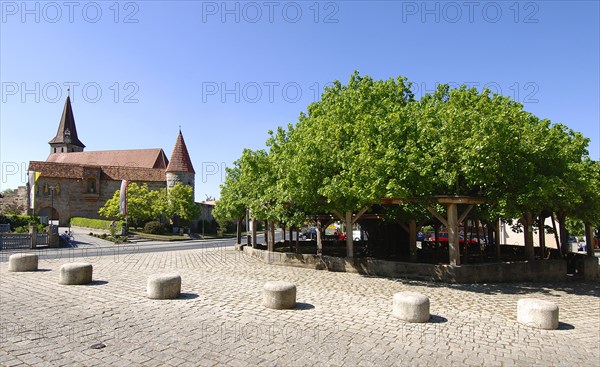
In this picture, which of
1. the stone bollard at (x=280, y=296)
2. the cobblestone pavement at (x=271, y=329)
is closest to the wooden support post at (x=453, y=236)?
the cobblestone pavement at (x=271, y=329)

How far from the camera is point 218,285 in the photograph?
40.1 feet

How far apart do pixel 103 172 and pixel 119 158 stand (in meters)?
12.3

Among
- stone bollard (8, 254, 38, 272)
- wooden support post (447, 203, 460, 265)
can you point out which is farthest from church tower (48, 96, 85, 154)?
wooden support post (447, 203, 460, 265)

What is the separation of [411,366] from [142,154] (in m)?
71.0

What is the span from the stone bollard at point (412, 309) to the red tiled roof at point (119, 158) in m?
Answer: 65.2

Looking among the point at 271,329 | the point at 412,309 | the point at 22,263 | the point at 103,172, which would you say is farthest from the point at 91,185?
the point at 412,309

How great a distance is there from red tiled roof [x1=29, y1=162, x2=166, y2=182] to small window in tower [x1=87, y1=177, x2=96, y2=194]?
137 centimetres

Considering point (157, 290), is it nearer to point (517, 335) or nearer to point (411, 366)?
point (411, 366)

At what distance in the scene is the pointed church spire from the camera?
57812 millimetres

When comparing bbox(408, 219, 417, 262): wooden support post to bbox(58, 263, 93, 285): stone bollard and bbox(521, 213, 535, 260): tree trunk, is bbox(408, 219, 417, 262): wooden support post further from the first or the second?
bbox(58, 263, 93, 285): stone bollard

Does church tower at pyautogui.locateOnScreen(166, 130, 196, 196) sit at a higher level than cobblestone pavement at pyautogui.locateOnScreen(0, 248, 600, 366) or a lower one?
higher

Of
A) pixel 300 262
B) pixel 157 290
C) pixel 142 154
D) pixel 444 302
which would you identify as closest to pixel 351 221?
pixel 300 262

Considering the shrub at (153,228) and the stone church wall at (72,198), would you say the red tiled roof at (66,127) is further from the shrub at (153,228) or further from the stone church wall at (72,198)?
the shrub at (153,228)

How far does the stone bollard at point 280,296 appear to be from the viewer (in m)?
9.09
